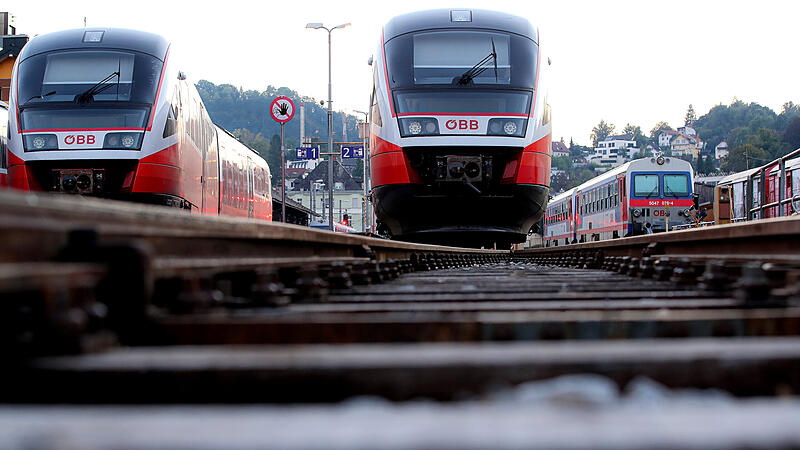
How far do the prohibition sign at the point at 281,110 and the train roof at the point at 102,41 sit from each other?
40.8 ft

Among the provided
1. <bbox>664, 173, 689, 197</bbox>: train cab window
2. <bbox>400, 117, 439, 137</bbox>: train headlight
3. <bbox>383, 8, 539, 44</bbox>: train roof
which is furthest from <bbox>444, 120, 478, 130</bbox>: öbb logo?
<bbox>664, 173, 689, 197</bbox>: train cab window

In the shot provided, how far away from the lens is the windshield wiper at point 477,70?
10570 mm

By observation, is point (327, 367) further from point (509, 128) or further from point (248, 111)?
point (248, 111)

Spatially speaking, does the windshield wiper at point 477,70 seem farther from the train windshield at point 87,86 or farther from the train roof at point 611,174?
the train roof at point 611,174

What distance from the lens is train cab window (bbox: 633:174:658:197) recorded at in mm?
22625

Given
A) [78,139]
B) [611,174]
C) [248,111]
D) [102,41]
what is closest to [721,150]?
[248,111]

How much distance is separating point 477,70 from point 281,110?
14.5 m

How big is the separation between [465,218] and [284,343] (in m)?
9.32

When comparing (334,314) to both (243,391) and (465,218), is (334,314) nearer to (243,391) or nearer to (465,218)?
(243,391)

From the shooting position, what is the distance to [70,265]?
1791 mm

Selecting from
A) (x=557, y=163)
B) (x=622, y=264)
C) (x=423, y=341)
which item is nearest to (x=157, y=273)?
(x=423, y=341)

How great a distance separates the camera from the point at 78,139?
10.5 meters

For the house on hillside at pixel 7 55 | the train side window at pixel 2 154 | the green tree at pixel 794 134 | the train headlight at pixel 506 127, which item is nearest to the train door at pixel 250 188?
the train side window at pixel 2 154

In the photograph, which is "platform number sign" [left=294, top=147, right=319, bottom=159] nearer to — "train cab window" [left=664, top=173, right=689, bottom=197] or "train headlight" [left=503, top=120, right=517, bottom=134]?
"train cab window" [left=664, top=173, right=689, bottom=197]
